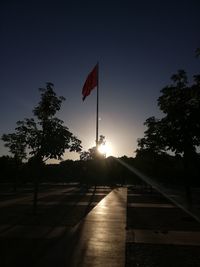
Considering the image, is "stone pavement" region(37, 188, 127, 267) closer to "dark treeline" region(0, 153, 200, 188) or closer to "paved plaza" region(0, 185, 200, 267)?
"paved plaza" region(0, 185, 200, 267)

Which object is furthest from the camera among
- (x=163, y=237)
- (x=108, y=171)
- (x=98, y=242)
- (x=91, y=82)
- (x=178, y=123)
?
(x=108, y=171)

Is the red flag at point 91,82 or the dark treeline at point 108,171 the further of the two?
the dark treeline at point 108,171

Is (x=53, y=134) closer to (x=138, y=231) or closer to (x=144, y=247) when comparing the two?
(x=138, y=231)

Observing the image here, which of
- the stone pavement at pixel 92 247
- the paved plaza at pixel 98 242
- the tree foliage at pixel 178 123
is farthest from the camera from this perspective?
the tree foliage at pixel 178 123

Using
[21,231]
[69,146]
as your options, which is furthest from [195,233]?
[69,146]

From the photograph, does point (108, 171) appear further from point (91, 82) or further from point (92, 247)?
point (92, 247)

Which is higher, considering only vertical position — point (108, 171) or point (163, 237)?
point (108, 171)

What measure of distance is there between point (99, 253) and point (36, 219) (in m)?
6.47

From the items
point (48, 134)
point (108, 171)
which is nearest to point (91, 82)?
point (48, 134)

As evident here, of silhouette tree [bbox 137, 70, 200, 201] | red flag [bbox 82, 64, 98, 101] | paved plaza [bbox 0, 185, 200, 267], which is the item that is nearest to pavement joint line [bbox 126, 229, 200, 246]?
paved plaza [bbox 0, 185, 200, 267]

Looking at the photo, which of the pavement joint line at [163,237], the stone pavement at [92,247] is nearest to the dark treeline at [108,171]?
the pavement joint line at [163,237]

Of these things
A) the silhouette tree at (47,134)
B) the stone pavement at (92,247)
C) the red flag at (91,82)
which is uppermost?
the red flag at (91,82)

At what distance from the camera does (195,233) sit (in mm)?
10891

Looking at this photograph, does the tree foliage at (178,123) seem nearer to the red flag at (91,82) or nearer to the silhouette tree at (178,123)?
the silhouette tree at (178,123)
